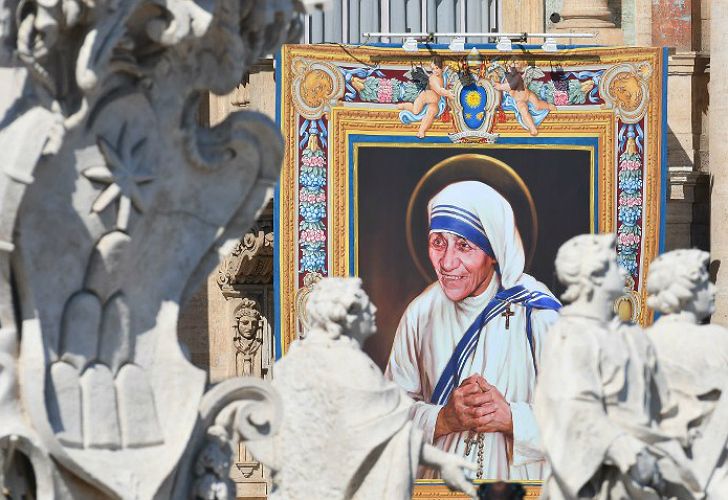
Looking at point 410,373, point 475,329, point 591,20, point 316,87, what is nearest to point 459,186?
point 475,329

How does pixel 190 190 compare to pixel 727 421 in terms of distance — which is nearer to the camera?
pixel 190 190

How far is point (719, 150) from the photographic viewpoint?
26.5 m

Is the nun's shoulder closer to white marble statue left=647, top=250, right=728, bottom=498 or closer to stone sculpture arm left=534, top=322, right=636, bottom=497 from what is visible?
white marble statue left=647, top=250, right=728, bottom=498

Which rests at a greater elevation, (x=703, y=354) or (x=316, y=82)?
(x=316, y=82)

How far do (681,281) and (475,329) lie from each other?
12.5 meters

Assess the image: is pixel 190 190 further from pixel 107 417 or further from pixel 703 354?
pixel 703 354

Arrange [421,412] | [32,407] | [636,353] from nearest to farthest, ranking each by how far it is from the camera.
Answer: [32,407] → [636,353] → [421,412]

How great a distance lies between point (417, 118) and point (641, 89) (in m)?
1.78

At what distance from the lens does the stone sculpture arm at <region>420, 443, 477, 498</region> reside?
35.7 ft

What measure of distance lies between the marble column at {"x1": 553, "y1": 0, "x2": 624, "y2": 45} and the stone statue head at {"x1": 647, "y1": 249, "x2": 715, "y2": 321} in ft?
52.2

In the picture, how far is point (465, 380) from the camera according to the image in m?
23.3

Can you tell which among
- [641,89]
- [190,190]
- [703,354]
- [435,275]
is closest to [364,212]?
[435,275]

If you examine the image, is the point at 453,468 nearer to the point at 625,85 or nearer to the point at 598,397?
the point at 598,397

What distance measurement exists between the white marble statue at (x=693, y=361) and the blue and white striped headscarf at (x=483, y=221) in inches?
492
